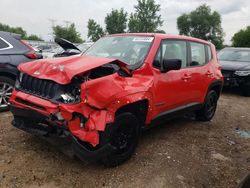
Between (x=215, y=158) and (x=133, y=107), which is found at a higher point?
(x=133, y=107)

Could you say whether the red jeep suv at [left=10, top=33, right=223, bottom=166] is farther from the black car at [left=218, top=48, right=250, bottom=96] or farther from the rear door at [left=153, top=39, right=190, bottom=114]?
the black car at [left=218, top=48, right=250, bottom=96]

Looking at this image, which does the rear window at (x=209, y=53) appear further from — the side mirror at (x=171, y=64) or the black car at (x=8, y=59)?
the black car at (x=8, y=59)

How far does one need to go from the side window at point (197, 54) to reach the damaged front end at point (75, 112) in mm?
2267

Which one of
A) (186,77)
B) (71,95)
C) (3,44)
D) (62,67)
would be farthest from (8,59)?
(186,77)

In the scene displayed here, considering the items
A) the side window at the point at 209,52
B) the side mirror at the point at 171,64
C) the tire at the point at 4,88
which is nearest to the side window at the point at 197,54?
the side window at the point at 209,52

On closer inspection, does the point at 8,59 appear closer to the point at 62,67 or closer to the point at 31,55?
the point at 31,55

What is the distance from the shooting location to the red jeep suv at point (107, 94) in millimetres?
3424

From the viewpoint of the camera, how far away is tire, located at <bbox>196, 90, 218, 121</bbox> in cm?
639

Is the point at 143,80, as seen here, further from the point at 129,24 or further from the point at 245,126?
the point at 129,24

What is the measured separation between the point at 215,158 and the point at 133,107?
1665 millimetres

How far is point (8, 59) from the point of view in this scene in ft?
19.6

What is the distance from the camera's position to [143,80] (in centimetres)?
421

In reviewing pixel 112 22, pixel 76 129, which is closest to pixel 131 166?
pixel 76 129

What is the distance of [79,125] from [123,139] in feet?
2.65
